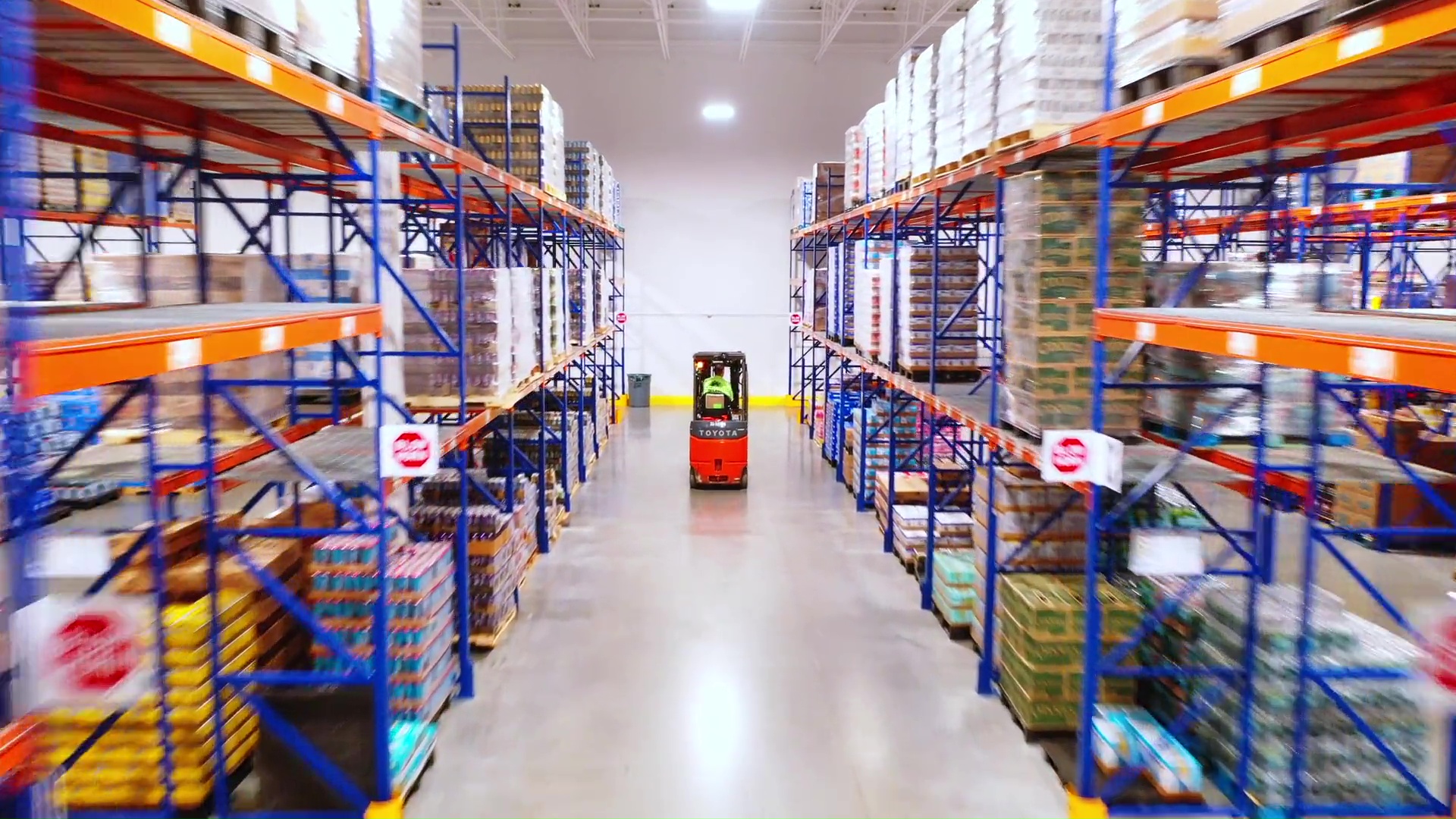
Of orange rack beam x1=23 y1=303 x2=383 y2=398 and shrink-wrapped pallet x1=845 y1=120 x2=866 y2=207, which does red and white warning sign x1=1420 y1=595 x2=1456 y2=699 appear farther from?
shrink-wrapped pallet x1=845 y1=120 x2=866 y2=207

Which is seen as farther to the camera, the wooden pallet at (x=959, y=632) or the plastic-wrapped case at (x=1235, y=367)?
the wooden pallet at (x=959, y=632)

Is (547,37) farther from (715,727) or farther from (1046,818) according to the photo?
(1046,818)

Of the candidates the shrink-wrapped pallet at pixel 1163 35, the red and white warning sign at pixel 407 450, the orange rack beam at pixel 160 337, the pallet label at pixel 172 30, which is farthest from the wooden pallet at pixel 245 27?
the shrink-wrapped pallet at pixel 1163 35

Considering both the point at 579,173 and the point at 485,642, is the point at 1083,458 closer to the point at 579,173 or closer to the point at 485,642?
the point at 485,642

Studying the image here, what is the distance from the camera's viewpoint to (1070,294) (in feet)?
20.1

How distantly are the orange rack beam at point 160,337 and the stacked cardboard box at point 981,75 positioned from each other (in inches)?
173

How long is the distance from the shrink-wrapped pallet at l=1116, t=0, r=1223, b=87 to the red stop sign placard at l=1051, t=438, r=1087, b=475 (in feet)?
6.28

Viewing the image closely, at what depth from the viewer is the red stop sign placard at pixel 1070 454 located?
5.05 metres

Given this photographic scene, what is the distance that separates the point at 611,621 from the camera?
29.2 feet

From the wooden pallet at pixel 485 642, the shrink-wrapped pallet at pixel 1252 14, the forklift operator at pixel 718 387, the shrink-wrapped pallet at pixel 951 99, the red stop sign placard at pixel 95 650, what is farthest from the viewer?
the forklift operator at pixel 718 387

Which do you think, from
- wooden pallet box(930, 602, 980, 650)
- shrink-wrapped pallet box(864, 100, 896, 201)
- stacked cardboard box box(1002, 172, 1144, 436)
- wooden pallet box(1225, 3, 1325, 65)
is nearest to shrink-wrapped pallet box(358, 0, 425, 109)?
stacked cardboard box box(1002, 172, 1144, 436)

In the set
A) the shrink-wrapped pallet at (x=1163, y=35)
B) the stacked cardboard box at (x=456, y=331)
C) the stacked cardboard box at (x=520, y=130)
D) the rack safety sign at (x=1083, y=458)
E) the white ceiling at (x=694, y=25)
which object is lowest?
the rack safety sign at (x=1083, y=458)

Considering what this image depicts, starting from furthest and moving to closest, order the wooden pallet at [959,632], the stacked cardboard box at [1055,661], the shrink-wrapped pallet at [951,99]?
the wooden pallet at [959,632] → the shrink-wrapped pallet at [951,99] → the stacked cardboard box at [1055,661]

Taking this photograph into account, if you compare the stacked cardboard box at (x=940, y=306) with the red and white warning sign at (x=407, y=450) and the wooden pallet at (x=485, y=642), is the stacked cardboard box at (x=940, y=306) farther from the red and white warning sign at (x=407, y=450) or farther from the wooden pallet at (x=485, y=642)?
the red and white warning sign at (x=407, y=450)
